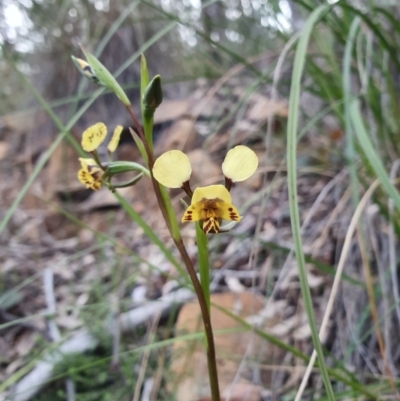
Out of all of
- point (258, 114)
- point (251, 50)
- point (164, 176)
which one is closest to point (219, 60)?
point (251, 50)

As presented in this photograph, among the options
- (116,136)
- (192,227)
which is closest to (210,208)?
Result: (116,136)

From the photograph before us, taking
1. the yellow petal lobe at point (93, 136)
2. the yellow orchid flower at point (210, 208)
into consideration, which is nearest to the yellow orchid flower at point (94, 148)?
the yellow petal lobe at point (93, 136)

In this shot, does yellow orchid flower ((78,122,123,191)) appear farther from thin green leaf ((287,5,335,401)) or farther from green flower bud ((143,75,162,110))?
thin green leaf ((287,5,335,401))

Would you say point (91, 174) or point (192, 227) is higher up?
point (91, 174)

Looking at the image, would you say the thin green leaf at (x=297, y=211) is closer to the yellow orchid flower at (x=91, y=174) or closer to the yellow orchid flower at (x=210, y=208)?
the yellow orchid flower at (x=210, y=208)

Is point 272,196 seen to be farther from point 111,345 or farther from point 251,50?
point 251,50

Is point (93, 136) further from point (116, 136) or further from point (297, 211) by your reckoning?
point (297, 211)
